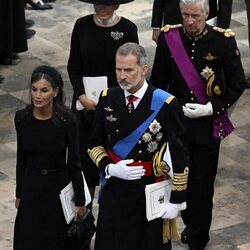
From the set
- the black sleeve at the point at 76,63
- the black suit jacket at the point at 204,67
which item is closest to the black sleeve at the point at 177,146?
the black suit jacket at the point at 204,67

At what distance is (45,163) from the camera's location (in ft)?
23.8

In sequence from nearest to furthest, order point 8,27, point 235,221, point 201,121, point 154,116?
point 154,116 < point 201,121 < point 235,221 < point 8,27

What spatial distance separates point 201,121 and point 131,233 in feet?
3.91

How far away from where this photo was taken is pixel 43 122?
719 centimetres

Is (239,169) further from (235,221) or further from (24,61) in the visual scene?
(24,61)

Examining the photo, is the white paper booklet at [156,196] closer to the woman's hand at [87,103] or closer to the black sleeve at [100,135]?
the black sleeve at [100,135]

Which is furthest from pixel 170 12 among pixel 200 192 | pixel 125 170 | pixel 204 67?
pixel 125 170

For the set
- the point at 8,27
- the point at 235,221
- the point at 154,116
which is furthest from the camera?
the point at 8,27

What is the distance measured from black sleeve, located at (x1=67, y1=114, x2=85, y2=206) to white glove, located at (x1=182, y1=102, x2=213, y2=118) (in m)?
0.97

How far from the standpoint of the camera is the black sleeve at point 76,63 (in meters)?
8.30

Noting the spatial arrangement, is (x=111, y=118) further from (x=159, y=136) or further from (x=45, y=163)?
(x=45, y=163)

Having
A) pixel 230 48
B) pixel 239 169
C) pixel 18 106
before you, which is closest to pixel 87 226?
pixel 230 48

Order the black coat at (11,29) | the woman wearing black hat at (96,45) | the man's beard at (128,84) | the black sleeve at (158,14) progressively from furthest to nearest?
the black coat at (11,29) < the black sleeve at (158,14) < the woman wearing black hat at (96,45) < the man's beard at (128,84)

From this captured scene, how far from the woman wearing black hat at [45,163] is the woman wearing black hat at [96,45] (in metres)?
0.97
